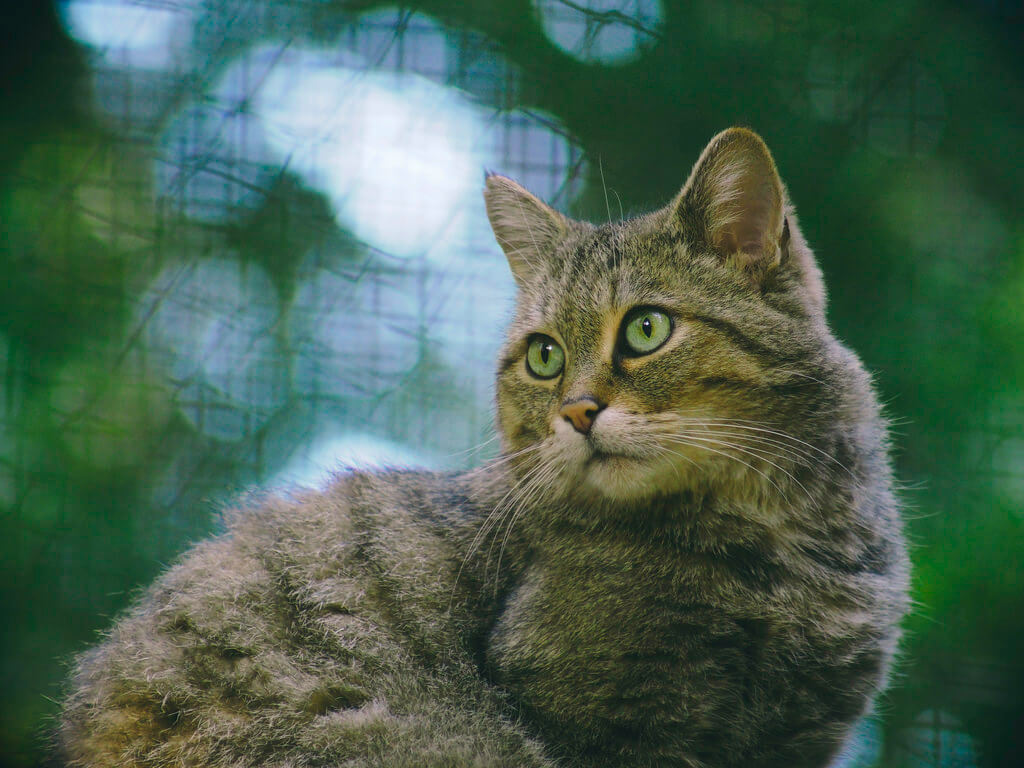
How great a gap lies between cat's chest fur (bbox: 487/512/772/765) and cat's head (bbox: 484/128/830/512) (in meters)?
0.16

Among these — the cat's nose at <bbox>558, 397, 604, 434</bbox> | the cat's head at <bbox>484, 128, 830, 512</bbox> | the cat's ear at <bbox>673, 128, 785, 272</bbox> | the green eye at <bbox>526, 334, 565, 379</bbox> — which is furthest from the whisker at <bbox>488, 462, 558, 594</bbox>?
the cat's ear at <bbox>673, 128, 785, 272</bbox>

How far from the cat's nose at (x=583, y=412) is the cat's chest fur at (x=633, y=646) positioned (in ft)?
0.90

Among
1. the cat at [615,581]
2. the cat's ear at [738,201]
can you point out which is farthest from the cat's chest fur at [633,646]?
the cat's ear at [738,201]

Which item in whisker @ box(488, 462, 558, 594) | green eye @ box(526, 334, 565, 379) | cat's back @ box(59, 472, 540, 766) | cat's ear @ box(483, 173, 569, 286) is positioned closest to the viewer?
cat's back @ box(59, 472, 540, 766)

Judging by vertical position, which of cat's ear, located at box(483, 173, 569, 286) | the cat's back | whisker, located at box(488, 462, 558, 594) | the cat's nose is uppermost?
cat's ear, located at box(483, 173, 569, 286)

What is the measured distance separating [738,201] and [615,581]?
799 millimetres

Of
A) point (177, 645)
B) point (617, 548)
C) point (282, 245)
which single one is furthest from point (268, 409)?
point (617, 548)

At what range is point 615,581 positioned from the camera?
151 centimetres

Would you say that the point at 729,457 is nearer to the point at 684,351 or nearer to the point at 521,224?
the point at 684,351

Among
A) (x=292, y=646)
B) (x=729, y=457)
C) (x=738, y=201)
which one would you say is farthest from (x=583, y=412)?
(x=292, y=646)

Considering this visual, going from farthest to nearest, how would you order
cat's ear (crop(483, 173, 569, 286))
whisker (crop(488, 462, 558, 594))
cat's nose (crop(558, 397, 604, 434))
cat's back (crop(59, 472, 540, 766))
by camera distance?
cat's ear (crop(483, 173, 569, 286))
whisker (crop(488, 462, 558, 594))
cat's nose (crop(558, 397, 604, 434))
cat's back (crop(59, 472, 540, 766))

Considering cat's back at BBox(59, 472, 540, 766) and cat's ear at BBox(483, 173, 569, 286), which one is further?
cat's ear at BBox(483, 173, 569, 286)

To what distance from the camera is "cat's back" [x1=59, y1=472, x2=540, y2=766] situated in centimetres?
136

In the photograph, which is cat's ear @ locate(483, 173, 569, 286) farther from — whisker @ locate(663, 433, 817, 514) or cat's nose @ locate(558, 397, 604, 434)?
whisker @ locate(663, 433, 817, 514)
